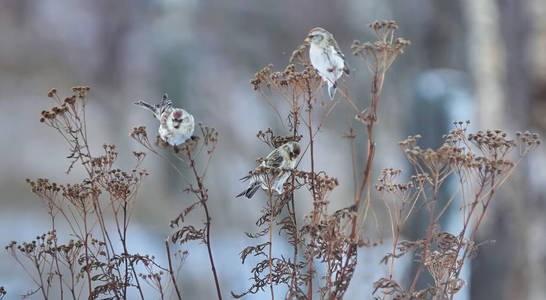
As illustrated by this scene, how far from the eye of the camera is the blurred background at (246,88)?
157 cm

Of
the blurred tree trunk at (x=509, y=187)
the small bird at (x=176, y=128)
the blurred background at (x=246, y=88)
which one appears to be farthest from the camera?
the blurred tree trunk at (x=509, y=187)

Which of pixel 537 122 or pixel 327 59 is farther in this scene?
→ pixel 537 122

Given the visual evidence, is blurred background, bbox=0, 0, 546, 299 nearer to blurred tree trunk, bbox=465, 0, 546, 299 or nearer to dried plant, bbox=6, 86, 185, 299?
blurred tree trunk, bbox=465, 0, 546, 299

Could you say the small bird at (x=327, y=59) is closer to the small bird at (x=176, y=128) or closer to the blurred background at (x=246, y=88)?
the small bird at (x=176, y=128)

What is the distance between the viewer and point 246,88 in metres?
1.83

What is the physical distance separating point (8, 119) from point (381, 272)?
4.46 feet

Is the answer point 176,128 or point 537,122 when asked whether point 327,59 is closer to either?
point 176,128

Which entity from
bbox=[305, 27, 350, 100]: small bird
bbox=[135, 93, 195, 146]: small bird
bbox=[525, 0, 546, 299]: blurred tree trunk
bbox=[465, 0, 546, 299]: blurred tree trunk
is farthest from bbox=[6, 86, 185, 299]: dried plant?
bbox=[525, 0, 546, 299]: blurred tree trunk

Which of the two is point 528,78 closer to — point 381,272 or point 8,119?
point 381,272

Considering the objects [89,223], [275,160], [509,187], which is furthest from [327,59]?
[509,187]

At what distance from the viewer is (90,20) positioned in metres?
1.67

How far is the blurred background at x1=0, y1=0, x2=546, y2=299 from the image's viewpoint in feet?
5.14

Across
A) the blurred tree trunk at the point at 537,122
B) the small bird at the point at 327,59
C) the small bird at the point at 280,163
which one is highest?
the blurred tree trunk at the point at 537,122

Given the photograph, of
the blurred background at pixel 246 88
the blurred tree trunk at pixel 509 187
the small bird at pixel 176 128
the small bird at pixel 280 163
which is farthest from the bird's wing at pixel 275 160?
the blurred tree trunk at pixel 509 187
